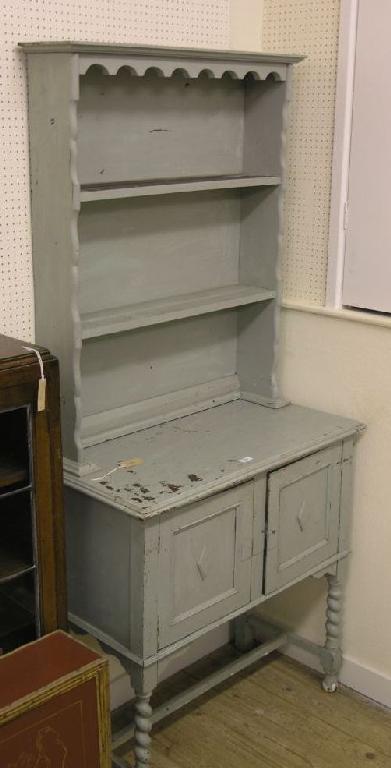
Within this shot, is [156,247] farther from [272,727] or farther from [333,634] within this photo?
[272,727]

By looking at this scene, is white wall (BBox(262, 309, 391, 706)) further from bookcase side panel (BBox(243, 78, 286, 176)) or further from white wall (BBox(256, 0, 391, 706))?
bookcase side panel (BBox(243, 78, 286, 176))

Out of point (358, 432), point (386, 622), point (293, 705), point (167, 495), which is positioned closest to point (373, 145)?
point (358, 432)

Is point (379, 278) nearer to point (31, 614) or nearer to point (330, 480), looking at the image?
point (330, 480)

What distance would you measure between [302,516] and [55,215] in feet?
3.77

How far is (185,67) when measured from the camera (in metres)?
2.34

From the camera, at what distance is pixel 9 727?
1938 millimetres

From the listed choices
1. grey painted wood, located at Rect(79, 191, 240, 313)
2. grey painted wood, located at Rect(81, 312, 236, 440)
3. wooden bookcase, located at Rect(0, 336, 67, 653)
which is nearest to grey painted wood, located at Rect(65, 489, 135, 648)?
wooden bookcase, located at Rect(0, 336, 67, 653)

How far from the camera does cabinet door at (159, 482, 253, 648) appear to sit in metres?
2.26

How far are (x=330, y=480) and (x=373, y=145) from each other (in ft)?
3.40

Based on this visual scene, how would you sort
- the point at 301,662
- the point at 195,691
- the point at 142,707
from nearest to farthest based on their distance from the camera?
the point at 142,707, the point at 195,691, the point at 301,662

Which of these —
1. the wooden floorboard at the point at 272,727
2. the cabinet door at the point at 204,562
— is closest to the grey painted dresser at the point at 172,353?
the cabinet door at the point at 204,562

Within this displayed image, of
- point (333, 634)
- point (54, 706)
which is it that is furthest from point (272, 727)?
point (54, 706)

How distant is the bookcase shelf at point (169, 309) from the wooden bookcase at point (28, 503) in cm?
29

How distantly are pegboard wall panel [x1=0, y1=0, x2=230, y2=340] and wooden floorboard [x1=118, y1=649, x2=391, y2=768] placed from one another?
54.1 inches
